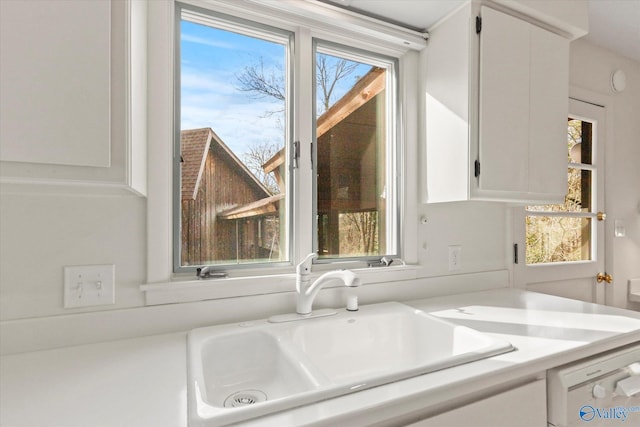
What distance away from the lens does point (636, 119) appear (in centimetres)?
237

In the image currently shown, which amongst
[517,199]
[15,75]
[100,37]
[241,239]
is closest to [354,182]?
[241,239]

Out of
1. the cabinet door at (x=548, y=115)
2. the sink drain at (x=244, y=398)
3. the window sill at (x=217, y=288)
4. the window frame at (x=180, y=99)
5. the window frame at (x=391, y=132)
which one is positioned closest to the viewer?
the sink drain at (x=244, y=398)

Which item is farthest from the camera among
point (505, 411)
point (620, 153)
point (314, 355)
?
point (620, 153)

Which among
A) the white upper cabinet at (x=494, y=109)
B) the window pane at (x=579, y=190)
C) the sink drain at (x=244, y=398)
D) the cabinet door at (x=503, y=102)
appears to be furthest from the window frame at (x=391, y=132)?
the window pane at (x=579, y=190)

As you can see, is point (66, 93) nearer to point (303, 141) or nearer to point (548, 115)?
point (303, 141)

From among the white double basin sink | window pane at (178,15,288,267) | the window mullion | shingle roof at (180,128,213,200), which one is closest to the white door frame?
the white double basin sink

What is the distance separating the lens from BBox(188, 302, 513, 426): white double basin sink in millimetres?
716

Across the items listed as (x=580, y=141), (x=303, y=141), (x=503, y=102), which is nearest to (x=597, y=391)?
(x=503, y=102)

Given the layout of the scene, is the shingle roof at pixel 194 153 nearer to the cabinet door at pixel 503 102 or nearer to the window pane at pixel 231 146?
the window pane at pixel 231 146

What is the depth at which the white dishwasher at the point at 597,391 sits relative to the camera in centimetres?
92

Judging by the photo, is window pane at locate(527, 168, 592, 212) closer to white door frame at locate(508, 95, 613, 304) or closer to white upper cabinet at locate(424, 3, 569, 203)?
white door frame at locate(508, 95, 613, 304)

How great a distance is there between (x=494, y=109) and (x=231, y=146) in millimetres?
1073

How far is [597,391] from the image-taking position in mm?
969

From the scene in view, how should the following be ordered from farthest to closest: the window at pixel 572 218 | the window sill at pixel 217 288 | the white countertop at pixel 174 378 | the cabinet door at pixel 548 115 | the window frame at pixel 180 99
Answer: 1. the window at pixel 572 218
2. the cabinet door at pixel 548 115
3. the window frame at pixel 180 99
4. the window sill at pixel 217 288
5. the white countertop at pixel 174 378
